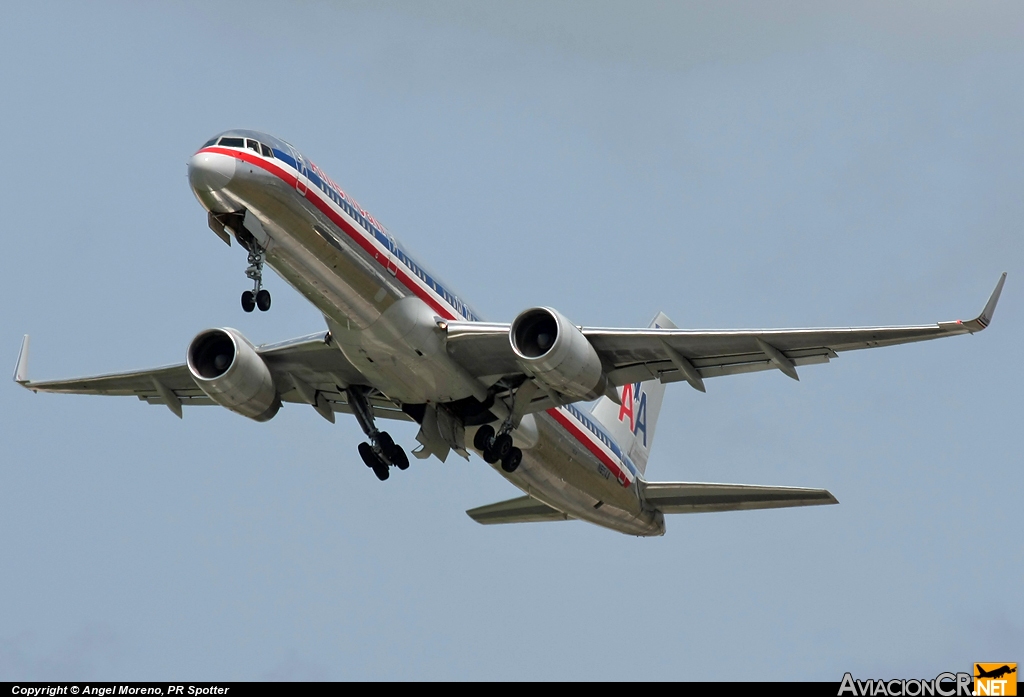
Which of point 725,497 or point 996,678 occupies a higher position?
point 725,497

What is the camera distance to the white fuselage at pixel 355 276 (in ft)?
101

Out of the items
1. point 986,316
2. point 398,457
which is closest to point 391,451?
point 398,457

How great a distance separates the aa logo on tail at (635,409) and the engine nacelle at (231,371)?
1260 centimetres

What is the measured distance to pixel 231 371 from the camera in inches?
1398

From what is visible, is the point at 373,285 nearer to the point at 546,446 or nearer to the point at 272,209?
the point at 272,209

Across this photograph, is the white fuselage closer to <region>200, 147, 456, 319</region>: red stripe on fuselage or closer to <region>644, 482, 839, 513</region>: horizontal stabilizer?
<region>200, 147, 456, 319</region>: red stripe on fuselage

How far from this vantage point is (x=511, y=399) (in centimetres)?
3541

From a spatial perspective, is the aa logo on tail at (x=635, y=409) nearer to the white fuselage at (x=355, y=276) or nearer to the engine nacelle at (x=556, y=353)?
the white fuselage at (x=355, y=276)

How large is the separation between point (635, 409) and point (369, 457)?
37.9 ft

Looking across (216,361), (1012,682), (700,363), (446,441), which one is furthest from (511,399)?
(1012,682)

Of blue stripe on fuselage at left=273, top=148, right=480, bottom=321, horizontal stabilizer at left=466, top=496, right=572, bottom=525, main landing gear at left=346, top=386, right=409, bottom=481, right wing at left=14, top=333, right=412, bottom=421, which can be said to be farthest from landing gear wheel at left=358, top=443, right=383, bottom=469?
horizontal stabilizer at left=466, top=496, right=572, bottom=525

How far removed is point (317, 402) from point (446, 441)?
386 cm

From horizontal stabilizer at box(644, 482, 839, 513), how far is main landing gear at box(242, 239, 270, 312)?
1361 cm

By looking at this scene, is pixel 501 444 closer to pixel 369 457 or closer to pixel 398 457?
pixel 398 457
